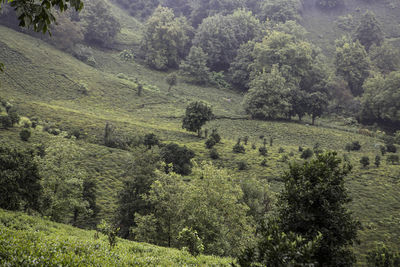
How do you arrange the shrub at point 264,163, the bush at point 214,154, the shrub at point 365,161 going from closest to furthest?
the shrub at point 365,161 → the shrub at point 264,163 → the bush at point 214,154

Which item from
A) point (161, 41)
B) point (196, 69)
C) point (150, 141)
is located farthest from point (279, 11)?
point (150, 141)

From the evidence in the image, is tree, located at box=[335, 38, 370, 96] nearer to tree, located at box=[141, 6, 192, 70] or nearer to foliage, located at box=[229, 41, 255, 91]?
foliage, located at box=[229, 41, 255, 91]

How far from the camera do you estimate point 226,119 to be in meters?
46.2

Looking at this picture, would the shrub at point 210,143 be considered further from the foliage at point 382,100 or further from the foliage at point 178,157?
the foliage at point 382,100

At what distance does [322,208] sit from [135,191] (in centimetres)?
1234

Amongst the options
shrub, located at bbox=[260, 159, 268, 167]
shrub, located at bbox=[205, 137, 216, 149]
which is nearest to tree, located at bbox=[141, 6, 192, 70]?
shrub, located at bbox=[205, 137, 216, 149]

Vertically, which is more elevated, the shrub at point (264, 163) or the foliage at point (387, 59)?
the foliage at point (387, 59)

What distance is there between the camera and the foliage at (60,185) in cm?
1541

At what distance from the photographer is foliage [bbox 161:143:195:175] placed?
84.1 ft

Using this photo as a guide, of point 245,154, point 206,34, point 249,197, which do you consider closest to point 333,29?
point 206,34

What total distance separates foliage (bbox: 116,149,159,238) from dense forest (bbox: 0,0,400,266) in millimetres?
91

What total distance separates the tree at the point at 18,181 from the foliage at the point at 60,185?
78 cm

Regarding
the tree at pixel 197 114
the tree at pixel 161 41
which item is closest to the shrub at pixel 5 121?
the tree at pixel 197 114

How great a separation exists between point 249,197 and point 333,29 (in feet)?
283
